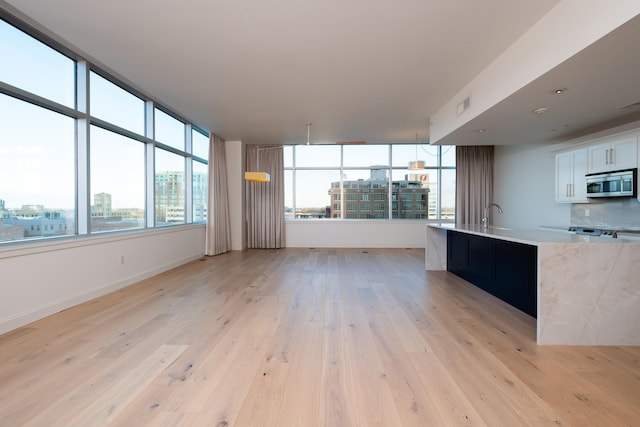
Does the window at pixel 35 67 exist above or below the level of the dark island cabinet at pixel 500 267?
above

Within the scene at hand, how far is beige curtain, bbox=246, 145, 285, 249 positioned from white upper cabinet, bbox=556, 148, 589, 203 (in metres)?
5.76

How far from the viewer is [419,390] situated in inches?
70.4

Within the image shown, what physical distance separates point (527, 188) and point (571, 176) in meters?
1.39

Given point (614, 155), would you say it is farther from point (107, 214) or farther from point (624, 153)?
point (107, 214)

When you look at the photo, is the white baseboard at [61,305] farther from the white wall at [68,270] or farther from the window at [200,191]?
the window at [200,191]

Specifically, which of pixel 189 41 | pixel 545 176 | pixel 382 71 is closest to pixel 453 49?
pixel 382 71

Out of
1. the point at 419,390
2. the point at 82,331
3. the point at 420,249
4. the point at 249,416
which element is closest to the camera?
the point at 249,416

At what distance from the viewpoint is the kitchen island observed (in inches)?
91.9

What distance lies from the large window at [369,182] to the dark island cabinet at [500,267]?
10.4 feet

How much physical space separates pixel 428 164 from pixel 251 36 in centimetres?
621

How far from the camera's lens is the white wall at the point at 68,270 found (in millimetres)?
2691

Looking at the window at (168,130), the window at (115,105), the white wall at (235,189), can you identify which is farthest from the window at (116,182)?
the white wall at (235,189)

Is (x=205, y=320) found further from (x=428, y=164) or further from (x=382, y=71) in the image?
(x=428, y=164)

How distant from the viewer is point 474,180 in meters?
7.48
